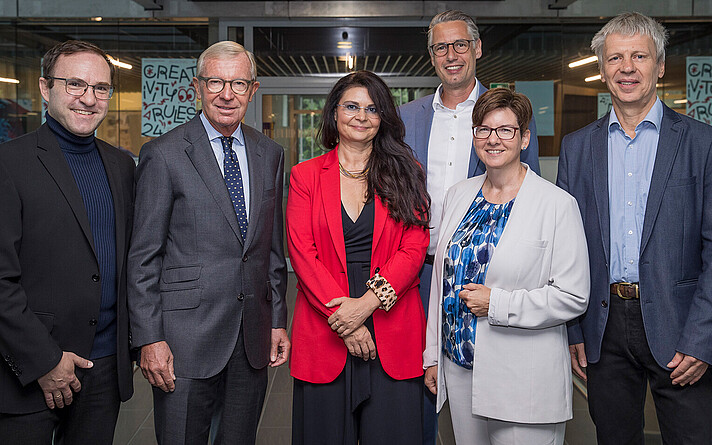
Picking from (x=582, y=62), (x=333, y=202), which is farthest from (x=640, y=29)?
(x=582, y=62)

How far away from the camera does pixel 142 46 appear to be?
747 centimetres

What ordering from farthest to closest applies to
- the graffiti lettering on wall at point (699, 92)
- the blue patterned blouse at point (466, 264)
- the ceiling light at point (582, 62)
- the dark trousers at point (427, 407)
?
the ceiling light at point (582, 62), the graffiti lettering on wall at point (699, 92), the dark trousers at point (427, 407), the blue patterned blouse at point (466, 264)

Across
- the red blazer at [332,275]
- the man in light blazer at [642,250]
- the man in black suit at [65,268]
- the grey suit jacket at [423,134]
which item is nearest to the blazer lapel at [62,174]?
the man in black suit at [65,268]

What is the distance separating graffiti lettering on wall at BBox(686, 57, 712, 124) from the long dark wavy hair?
5.32 meters

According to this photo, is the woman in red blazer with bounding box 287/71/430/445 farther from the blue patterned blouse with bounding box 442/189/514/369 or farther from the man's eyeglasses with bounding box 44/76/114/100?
the man's eyeglasses with bounding box 44/76/114/100

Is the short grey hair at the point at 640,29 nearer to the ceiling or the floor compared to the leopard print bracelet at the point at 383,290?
nearer to the ceiling

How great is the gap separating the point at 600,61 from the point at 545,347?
3.73 feet

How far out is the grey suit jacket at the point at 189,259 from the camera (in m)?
2.16

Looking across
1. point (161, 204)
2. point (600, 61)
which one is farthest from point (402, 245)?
point (600, 61)

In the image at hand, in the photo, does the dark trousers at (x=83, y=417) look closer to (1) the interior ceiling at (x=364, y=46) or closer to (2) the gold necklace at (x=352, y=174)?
(2) the gold necklace at (x=352, y=174)

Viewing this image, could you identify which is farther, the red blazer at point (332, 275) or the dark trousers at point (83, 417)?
the red blazer at point (332, 275)

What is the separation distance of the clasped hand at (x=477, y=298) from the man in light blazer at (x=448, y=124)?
1.80 ft

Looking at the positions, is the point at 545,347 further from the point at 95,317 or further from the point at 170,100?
the point at 170,100

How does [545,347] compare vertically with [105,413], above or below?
above
